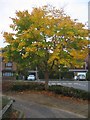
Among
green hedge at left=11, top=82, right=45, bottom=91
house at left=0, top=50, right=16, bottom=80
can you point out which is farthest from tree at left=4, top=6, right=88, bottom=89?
house at left=0, top=50, right=16, bottom=80

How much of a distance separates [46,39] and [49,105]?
8634 mm

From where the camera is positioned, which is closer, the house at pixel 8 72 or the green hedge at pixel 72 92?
the green hedge at pixel 72 92

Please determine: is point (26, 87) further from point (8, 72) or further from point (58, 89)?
point (8, 72)

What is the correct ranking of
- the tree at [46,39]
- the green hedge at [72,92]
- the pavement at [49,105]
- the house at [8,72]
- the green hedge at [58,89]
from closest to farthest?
the pavement at [49,105] < the green hedge at [72,92] < the green hedge at [58,89] < the tree at [46,39] < the house at [8,72]

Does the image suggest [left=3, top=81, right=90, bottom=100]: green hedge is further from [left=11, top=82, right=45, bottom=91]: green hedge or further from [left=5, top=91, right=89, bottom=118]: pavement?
[left=5, top=91, right=89, bottom=118]: pavement

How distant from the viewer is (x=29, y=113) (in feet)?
53.1

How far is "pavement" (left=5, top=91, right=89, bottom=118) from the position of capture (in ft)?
53.7

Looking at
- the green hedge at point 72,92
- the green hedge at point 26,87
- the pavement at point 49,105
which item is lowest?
the pavement at point 49,105

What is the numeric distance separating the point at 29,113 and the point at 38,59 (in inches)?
456

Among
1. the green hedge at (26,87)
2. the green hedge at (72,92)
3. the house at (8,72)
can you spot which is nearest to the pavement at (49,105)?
the green hedge at (72,92)

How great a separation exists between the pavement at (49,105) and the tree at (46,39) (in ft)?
9.77

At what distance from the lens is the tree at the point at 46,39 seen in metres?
26.8

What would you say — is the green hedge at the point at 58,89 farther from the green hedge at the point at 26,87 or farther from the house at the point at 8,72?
the house at the point at 8,72

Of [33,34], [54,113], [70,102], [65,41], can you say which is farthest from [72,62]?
[54,113]
